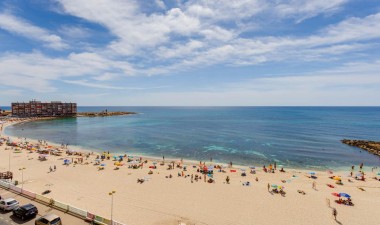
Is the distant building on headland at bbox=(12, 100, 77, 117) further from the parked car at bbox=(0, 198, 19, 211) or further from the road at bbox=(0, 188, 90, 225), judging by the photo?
the road at bbox=(0, 188, 90, 225)

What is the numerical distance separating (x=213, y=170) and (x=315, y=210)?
59.9ft

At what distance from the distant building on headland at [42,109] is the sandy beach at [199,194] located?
136m

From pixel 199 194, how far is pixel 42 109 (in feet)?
547

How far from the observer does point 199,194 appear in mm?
28719

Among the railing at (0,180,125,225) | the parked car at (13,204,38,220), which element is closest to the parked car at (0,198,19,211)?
the parked car at (13,204,38,220)

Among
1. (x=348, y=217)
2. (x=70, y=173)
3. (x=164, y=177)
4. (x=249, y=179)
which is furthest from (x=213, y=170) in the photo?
(x=70, y=173)

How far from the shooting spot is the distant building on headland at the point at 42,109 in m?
152

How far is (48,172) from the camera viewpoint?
3569cm

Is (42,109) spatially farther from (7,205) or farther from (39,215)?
(39,215)

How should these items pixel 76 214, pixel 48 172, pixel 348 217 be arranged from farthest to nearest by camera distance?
pixel 48 172 < pixel 348 217 < pixel 76 214

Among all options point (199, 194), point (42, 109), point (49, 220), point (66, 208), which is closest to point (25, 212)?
point (66, 208)

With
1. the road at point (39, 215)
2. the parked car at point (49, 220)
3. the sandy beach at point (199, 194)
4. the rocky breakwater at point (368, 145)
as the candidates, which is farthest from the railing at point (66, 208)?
the rocky breakwater at point (368, 145)

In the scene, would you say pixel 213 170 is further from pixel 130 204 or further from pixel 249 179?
pixel 130 204

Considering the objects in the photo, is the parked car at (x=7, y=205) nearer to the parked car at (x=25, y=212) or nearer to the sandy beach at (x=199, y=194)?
the parked car at (x=25, y=212)
